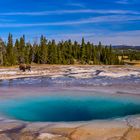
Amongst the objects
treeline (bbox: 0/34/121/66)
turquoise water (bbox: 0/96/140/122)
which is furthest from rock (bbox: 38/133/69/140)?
treeline (bbox: 0/34/121/66)

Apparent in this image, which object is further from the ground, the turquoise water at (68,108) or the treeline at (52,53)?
the treeline at (52,53)

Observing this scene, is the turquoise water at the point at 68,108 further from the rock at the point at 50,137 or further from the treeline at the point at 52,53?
the treeline at the point at 52,53

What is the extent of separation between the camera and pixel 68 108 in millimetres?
17766

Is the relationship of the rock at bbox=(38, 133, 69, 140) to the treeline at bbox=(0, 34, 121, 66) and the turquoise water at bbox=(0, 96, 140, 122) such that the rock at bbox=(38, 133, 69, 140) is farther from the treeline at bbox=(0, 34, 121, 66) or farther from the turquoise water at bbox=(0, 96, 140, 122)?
the treeline at bbox=(0, 34, 121, 66)

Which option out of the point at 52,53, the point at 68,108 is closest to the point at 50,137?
the point at 68,108

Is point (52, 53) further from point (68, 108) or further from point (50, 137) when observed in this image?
point (50, 137)

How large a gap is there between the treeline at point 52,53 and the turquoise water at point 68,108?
49.6 meters

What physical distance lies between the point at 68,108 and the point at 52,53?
5916 cm

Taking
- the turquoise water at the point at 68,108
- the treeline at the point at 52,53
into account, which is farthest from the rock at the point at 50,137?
the treeline at the point at 52,53

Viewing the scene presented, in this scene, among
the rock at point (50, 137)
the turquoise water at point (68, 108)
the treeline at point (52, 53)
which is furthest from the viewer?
the treeline at point (52, 53)

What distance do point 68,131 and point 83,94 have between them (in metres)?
10.9

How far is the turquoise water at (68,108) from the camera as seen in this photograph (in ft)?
50.1

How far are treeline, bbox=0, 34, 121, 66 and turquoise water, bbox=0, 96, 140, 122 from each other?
163 feet

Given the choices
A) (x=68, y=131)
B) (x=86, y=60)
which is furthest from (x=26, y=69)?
(x=86, y=60)
